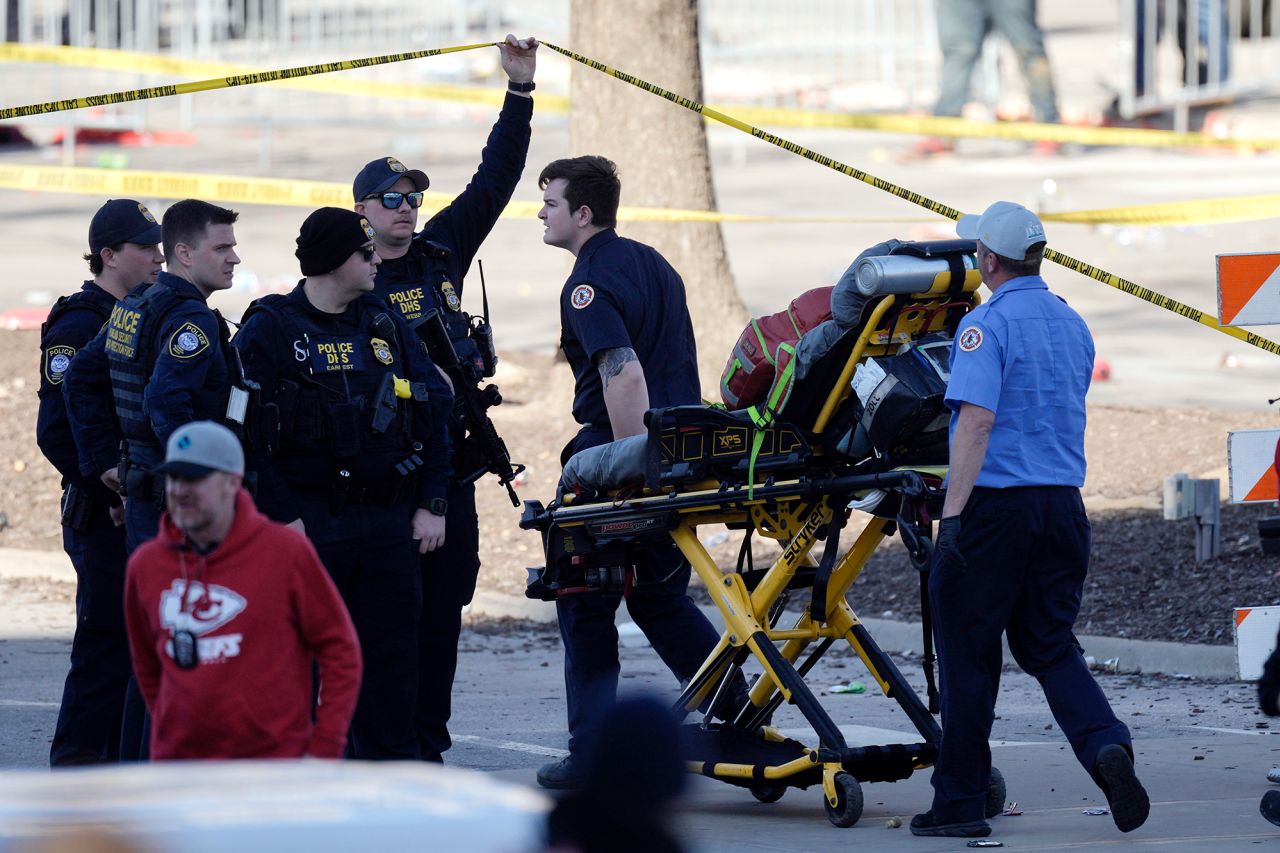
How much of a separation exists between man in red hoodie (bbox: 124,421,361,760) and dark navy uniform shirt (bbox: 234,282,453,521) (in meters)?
1.68

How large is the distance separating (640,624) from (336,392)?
5.13 feet

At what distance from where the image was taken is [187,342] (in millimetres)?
6164

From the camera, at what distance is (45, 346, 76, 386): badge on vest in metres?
6.89

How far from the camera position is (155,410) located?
6.16 metres

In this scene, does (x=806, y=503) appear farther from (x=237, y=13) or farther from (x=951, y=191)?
(x=237, y=13)

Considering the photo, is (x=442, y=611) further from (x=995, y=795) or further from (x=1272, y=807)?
(x=1272, y=807)

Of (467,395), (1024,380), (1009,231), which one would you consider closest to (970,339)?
(1024,380)

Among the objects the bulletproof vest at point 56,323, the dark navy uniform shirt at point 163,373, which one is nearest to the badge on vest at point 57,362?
the bulletproof vest at point 56,323

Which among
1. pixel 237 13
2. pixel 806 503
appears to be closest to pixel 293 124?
pixel 237 13

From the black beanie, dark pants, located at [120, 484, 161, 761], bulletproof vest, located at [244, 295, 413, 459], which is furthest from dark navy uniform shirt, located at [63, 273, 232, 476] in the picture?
the black beanie

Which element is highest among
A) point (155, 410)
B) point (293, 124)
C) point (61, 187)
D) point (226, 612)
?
point (293, 124)

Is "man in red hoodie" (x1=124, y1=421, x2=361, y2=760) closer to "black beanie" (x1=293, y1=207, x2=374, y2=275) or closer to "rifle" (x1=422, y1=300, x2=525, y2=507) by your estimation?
"black beanie" (x1=293, y1=207, x2=374, y2=275)

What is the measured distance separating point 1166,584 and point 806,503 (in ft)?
12.1

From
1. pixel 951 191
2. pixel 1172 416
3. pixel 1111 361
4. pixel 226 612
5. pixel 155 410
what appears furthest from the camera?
pixel 951 191
